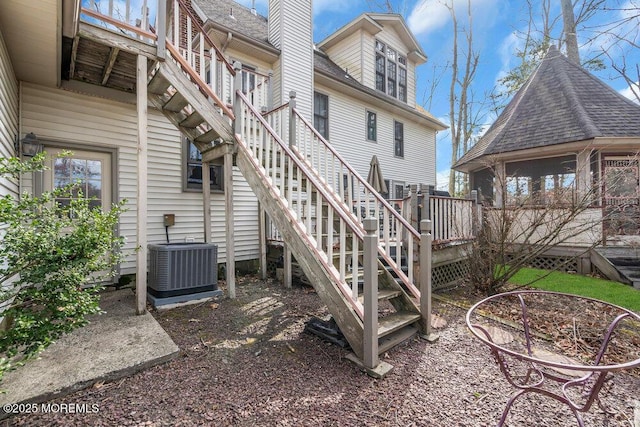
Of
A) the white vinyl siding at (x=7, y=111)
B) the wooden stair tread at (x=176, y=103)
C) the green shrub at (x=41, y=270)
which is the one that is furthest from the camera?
the wooden stair tread at (x=176, y=103)

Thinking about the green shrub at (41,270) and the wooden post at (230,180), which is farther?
the wooden post at (230,180)

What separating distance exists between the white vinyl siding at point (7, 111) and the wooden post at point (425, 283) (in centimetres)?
439

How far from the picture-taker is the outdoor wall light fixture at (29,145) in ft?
13.3

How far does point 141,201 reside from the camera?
371cm

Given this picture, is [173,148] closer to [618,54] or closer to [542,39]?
[618,54]

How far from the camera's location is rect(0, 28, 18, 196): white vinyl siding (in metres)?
3.06

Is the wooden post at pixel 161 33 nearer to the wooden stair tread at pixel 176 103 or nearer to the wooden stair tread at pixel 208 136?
the wooden stair tread at pixel 176 103

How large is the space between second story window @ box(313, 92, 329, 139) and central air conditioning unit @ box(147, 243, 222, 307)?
5.52 meters

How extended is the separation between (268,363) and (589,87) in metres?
12.8

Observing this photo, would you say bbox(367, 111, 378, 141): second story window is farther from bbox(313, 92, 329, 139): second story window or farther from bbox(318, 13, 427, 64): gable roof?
bbox(318, 13, 427, 64): gable roof

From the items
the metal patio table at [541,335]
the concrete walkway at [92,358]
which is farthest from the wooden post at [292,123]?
the metal patio table at [541,335]

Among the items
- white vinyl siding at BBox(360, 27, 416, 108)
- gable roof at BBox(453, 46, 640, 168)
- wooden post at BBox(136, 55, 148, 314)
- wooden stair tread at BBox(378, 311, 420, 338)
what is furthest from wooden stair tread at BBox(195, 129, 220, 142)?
gable roof at BBox(453, 46, 640, 168)

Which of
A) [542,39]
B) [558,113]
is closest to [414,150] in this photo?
[558,113]

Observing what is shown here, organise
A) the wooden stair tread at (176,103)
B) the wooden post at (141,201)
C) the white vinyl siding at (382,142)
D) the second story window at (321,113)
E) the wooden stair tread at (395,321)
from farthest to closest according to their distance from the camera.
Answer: the white vinyl siding at (382,142) → the second story window at (321,113) → the wooden stair tread at (176,103) → the wooden post at (141,201) → the wooden stair tread at (395,321)
